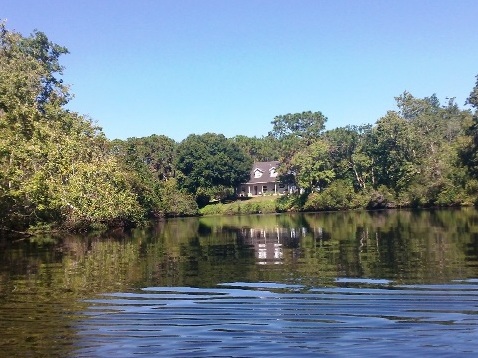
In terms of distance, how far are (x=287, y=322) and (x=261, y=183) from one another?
94881mm

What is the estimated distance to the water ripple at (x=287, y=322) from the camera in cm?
760

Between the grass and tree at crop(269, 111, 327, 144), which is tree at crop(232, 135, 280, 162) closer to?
tree at crop(269, 111, 327, 144)

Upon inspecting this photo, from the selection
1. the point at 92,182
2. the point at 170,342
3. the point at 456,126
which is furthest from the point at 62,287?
the point at 456,126

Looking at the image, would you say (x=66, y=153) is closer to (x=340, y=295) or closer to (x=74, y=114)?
(x=74, y=114)

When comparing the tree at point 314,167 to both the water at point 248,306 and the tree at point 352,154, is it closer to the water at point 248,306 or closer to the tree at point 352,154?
the tree at point 352,154

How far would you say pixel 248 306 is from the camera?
10820 millimetres

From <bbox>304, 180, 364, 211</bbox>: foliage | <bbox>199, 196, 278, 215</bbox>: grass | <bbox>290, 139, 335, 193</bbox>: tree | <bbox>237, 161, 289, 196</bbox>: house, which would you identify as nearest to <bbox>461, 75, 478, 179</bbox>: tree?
<bbox>304, 180, 364, 211</bbox>: foliage

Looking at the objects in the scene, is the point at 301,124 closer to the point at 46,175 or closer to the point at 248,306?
the point at 46,175

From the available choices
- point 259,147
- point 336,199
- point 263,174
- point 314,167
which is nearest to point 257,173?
point 263,174

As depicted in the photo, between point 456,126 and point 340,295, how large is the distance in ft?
315

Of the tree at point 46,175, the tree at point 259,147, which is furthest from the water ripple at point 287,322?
the tree at point 259,147

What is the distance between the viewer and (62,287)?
14.2 metres

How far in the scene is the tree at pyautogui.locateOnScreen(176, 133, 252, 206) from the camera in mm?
91625

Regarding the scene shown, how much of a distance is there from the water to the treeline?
62.6ft
